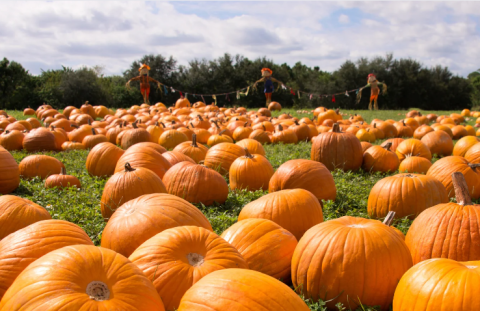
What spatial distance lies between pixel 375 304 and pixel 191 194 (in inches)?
104

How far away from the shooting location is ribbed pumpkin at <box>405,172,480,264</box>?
113 inches

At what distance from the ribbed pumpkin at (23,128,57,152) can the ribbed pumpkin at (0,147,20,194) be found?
3039 mm

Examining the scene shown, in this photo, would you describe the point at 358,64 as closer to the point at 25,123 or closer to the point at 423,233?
the point at 25,123

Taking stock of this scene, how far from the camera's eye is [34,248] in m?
2.49

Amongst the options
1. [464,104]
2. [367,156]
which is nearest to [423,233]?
[367,156]

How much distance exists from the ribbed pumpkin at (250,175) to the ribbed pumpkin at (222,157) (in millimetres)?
603

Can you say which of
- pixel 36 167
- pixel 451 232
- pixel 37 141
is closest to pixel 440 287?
pixel 451 232

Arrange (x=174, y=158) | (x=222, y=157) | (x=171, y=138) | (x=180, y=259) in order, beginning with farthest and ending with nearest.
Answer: (x=171, y=138), (x=222, y=157), (x=174, y=158), (x=180, y=259)

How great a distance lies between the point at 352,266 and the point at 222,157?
3.80m

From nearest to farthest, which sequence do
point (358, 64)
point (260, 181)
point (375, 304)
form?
point (375, 304)
point (260, 181)
point (358, 64)

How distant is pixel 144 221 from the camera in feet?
9.80

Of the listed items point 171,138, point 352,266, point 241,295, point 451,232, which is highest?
point 171,138

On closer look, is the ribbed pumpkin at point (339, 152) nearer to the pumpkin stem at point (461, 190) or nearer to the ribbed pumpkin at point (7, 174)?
the pumpkin stem at point (461, 190)

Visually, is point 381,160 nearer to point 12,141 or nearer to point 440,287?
point 440,287
